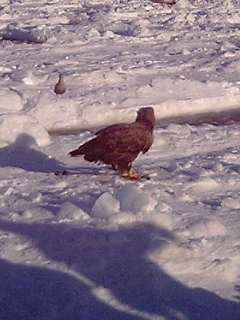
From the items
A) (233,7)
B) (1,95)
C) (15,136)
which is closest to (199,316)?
(15,136)

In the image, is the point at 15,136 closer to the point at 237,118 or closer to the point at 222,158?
the point at 222,158

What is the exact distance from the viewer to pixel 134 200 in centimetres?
551

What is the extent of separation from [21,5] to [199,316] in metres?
13.9

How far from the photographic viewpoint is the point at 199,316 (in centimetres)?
409

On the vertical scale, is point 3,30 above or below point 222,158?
below

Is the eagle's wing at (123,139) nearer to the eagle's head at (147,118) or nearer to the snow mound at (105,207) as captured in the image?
the eagle's head at (147,118)

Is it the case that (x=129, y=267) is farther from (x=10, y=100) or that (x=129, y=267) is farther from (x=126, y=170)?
(x=10, y=100)

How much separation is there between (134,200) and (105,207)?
0.94 ft

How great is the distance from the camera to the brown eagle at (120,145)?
6.09 metres

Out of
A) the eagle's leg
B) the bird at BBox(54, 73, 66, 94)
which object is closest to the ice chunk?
the bird at BBox(54, 73, 66, 94)

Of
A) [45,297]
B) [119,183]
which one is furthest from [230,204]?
[45,297]

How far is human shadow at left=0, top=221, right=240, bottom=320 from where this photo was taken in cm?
418

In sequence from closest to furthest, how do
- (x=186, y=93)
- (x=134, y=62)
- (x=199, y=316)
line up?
(x=199, y=316), (x=186, y=93), (x=134, y=62)

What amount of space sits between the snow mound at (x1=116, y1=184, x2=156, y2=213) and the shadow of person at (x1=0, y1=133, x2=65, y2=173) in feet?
4.59
